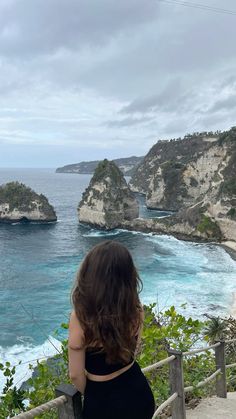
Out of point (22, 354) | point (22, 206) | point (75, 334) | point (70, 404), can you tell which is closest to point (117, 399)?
point (70, 404)

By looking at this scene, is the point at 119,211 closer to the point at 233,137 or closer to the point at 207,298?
the point at 233,137

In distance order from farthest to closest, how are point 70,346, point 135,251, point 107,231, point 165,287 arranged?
point 107,231 < point 135,251 < point 165,287 < point 70,346

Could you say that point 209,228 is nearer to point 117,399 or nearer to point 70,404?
point 70,404

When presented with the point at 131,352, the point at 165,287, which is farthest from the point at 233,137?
the point at 131,352

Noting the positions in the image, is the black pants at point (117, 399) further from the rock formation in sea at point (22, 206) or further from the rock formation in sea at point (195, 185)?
the rock formation in sea at point (22, 206)

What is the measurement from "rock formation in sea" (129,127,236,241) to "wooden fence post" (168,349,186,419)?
5719 cm

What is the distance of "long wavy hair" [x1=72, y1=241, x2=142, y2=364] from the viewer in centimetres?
293

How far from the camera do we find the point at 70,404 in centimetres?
319

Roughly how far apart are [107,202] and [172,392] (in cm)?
7203

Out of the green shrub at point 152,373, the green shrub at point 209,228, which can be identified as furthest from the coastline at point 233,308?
the green shrub at point 209,228

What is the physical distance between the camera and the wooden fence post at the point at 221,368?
6.97 meters

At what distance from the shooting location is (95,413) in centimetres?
296

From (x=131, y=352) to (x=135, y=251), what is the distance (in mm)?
53236

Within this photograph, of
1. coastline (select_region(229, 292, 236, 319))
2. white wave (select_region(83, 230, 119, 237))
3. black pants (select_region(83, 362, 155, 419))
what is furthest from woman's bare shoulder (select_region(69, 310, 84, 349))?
white wave (select_region(83, 230, 119, 237))
